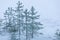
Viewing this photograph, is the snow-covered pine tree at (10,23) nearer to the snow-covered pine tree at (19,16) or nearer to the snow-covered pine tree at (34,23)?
the snow-covered pine tree at (19,16)

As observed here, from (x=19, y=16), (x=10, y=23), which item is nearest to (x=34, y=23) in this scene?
(x=19, y=16)

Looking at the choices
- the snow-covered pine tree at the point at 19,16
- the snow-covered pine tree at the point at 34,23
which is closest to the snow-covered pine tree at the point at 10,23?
the snow-covered pine tree at the point at 19,16

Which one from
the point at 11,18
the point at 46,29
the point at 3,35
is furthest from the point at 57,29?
the point at 3,35

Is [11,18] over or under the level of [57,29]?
over

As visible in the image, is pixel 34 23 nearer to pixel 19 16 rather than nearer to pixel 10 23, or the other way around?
pixel 19 16

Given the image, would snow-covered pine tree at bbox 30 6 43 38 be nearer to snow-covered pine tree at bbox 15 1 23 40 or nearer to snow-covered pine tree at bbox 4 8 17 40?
snow-covered pine tree at bbox 15 1 23 40

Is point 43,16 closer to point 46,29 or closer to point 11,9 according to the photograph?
point 46,29

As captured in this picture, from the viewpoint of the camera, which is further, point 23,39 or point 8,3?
point 8,3

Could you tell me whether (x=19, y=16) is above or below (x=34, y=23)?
above

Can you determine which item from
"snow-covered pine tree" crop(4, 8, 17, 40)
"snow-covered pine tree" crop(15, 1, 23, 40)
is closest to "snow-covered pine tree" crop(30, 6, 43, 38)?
"snow-covered pine tree" crop(15, 1, 23, 40)

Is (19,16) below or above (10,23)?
above

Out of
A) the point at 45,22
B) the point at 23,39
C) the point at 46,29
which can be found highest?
the point at 45,22

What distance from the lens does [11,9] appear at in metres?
Answer: 2.07

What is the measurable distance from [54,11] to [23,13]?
1.91 feet
